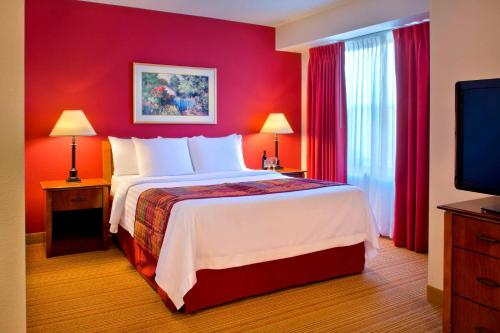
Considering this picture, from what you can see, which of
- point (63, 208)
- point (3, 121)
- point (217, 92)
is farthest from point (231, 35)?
point (3, 121)

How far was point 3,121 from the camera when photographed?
3.08ft

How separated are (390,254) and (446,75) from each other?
6.50 ft

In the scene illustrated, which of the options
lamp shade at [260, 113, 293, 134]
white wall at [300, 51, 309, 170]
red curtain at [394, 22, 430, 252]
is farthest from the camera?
white wall at [300, 51, 309, 170]

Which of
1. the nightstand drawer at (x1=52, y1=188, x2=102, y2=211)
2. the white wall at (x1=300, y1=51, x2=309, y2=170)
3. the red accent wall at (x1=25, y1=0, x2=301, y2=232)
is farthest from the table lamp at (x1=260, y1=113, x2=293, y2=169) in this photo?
the nightstand drawer at (x1=52, y1=188, x2=102, y2=211)

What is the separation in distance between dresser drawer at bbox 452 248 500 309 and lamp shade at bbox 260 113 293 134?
3427 millimetres

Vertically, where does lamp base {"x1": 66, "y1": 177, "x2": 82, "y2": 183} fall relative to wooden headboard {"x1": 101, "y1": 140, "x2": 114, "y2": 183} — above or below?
below

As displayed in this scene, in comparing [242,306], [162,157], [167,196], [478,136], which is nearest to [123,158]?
[162,157]

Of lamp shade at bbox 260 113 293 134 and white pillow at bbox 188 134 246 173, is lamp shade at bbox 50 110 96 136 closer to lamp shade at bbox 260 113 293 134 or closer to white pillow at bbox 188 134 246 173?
white pillow at bbox 188 134 246 173

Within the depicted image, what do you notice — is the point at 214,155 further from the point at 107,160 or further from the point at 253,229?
the point at 253,229

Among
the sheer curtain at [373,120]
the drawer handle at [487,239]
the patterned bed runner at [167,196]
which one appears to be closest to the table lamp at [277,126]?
the sheer curtain at [373,120]

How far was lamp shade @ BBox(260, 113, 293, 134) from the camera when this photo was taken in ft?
18.0

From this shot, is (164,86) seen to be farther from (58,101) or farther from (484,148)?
(484,148)

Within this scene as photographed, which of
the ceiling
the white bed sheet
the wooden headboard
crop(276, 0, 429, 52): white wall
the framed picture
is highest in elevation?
the ceiling

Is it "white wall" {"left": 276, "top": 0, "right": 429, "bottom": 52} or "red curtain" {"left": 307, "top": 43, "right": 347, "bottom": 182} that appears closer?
"white wall" {"left": 276, "top": 0, "right": 429, "bottom": 52}
